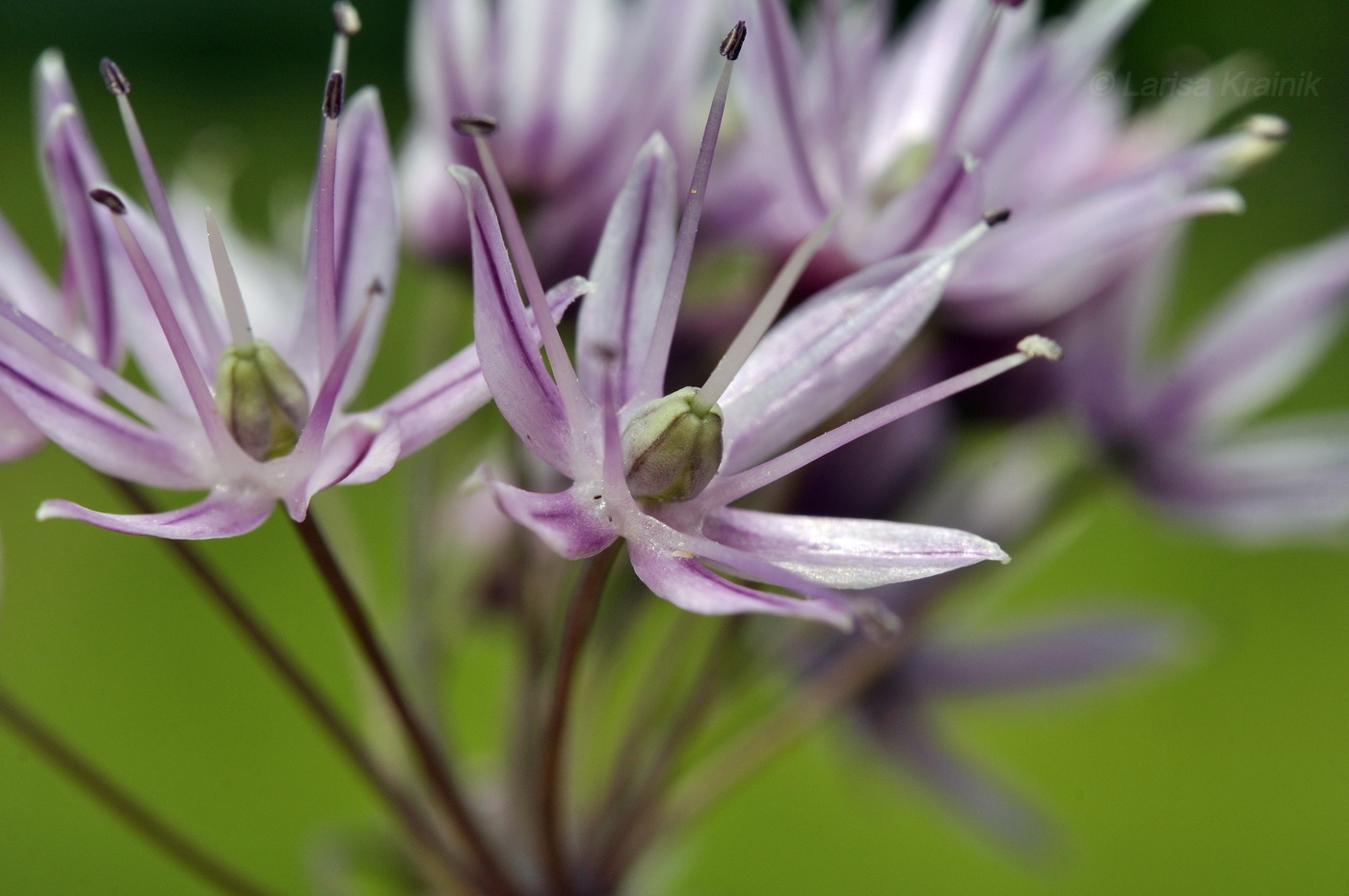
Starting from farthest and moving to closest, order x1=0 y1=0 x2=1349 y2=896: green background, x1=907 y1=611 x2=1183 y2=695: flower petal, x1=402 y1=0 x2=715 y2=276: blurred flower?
x1=0 y1=0 x2=1349 y2=896: green background
x1=907 y1=611 x2=1183 y2=695: flower petal
x1=402 y1=0 x2=715 y2=276: blurred flower

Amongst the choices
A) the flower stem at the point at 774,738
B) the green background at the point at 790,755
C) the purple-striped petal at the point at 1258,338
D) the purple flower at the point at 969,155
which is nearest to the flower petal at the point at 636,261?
the purple flower at the point at 969,155

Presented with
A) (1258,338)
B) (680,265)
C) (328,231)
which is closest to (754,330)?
(680,265)

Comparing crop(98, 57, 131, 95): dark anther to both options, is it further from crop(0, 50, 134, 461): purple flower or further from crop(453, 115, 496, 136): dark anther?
crop(453, 115, 496, 136): dark anther

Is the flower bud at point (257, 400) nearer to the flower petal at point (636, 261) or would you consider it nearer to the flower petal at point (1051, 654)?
the flower petal at point (636, 261)

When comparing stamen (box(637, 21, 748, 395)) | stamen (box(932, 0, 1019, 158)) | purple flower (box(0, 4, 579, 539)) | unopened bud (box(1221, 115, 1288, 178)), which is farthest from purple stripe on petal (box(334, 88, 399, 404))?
unopened bud (box(1221, 115, 1288, 178))

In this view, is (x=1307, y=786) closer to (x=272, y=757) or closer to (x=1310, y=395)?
(x=1310, y=395)
